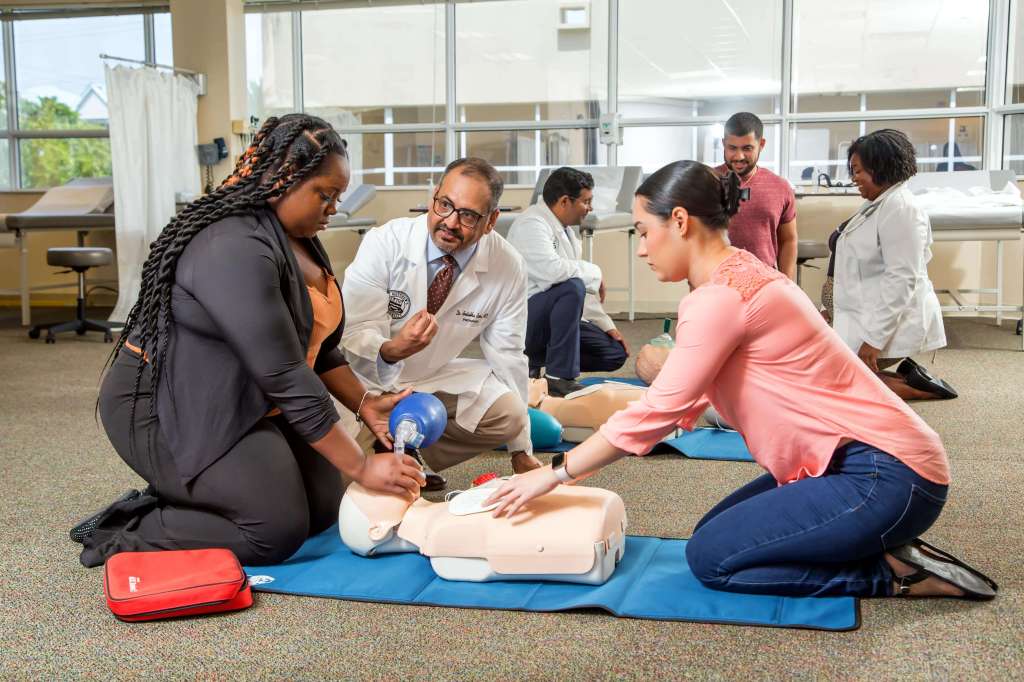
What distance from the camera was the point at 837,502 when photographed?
71.3 inches

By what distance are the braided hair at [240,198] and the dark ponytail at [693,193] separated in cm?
65

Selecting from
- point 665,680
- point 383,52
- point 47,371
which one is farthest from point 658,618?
point 383,52

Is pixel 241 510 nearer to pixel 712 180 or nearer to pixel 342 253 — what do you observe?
pixel 712 180

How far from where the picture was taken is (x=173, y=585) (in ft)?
5.95

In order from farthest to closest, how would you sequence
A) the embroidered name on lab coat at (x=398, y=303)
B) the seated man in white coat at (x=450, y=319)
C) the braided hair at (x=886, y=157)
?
the braided hair at (x=886, y=157), the embroidered name on lab coat at (x=398, y=303), the seated man in white coat at (x=450, y=319)

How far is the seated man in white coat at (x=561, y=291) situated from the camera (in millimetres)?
3971

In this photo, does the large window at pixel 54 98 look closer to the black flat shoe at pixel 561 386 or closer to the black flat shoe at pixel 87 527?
the black flat shoe at pixel 561 386

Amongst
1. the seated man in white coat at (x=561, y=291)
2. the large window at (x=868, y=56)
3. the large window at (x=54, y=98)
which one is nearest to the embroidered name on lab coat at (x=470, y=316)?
the seated man in white coat at (x=561, y=291)

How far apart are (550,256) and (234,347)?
2.21 metres

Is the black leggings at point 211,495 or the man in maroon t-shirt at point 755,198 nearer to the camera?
the black leggings at point 211,495

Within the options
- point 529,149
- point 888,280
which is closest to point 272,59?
point 529,149

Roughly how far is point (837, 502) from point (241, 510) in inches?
44.3

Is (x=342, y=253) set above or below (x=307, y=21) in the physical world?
below

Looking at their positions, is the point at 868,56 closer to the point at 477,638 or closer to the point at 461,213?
the point at 461,213
